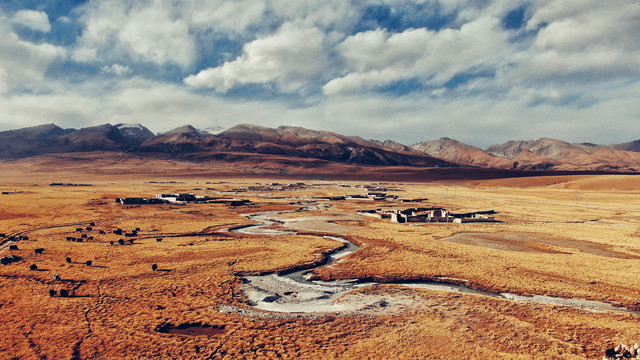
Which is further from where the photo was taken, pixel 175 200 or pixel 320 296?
pixel 175 200

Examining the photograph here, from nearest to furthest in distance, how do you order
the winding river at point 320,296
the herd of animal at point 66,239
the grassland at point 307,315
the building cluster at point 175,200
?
1. the grassland at point 307,315
2. the winding river at point 320,296
3. the herd of animal at point 66,239
4. the building cluster at point 175,200

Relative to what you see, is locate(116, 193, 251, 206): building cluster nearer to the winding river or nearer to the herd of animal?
the herd of animal

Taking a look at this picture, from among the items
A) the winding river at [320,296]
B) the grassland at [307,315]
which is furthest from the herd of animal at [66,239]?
the winding river at [320,296]

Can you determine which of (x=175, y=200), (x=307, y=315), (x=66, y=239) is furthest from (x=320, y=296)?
(x=175, y=200)

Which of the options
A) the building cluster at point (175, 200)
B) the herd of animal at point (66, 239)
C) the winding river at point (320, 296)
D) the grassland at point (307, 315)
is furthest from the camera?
the building cluster at point (175, 200)

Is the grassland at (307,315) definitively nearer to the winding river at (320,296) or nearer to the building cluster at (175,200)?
the winding river at (320,296)

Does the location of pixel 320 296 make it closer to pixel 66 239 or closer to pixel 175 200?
pixel 66 239

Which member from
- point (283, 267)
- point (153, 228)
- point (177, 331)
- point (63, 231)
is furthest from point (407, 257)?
point (63, 231)

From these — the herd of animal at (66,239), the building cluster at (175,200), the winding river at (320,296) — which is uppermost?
the building cluster at (175,200)

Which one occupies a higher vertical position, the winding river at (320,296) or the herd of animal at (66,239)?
the herd of animal at (66,239)
